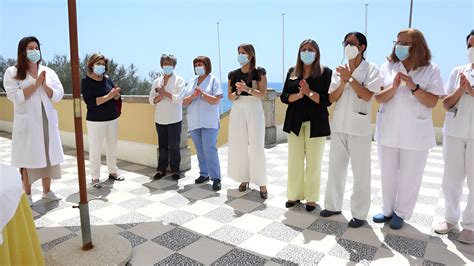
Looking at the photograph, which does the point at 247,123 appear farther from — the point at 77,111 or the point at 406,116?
the point at 77,111

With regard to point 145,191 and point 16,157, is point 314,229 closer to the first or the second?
point 145,191

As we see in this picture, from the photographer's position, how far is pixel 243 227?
128 inches

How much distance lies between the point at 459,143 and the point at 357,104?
2.90 ft

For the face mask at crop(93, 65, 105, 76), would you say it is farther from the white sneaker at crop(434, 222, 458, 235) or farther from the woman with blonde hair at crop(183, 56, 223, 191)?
the white sneaker at crop(434, 222, 458, 235)

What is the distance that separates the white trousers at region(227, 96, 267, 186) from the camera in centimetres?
409

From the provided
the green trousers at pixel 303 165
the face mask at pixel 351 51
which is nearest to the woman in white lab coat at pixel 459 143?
the face mask at pixel 351 51

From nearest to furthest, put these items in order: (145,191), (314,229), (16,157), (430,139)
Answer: (430,139), (314,229), (16,157), (145,191)

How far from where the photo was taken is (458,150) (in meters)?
2.92

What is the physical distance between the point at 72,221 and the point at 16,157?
1071mm

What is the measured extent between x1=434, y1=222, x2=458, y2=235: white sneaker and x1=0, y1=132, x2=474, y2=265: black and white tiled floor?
6cm

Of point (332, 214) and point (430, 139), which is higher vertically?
point (430, 139)

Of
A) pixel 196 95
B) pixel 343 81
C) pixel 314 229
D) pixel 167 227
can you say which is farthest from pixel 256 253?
pixel 196 95

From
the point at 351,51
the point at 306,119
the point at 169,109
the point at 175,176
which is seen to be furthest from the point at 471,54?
the point at 175,176

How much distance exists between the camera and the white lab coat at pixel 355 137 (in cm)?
307
